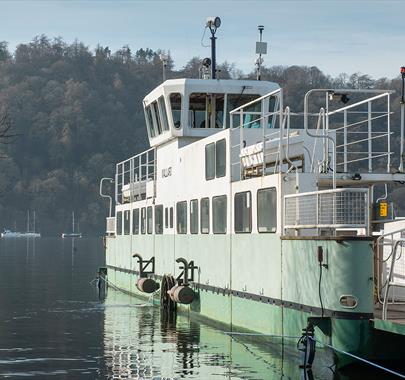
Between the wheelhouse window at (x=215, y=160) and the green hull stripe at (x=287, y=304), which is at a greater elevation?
the wheelhouse window at (x=215, y=160)

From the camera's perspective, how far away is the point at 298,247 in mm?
18391

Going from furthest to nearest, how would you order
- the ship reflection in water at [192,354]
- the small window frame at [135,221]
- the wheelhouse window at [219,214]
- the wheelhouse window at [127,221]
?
the wheelhouse window at [127,221]
the small window frame at [135,221]
the wheelhouse window at [219,214]
the ship reflection in water at [192,354]

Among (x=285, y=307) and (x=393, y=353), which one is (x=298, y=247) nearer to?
(x=285, y=307)

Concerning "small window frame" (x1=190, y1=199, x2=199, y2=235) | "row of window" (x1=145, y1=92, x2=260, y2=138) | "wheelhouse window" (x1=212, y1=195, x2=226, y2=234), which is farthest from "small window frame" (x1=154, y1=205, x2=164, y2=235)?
"wheelhouse window" (x1=212, y1=195, x2=226, y2=234)

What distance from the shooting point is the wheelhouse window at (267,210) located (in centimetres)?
1966

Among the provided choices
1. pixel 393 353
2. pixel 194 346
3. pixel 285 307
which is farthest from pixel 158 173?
pixel 393 353

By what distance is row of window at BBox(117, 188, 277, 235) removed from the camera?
20.1 metres

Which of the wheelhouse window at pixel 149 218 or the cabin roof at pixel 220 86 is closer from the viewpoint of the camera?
the cabin roof at pixel 220 86

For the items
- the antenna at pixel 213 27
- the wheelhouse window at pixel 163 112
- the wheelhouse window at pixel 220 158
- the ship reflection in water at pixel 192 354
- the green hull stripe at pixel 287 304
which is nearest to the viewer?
the green hull stripe at pixel 287 304

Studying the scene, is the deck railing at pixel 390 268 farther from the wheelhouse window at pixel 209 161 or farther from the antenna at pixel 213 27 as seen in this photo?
the antenna at pixel 213 27

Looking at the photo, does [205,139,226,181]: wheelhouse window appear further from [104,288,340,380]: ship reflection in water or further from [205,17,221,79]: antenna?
[205,17,221,79]: antenna

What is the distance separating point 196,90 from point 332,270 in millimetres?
11373

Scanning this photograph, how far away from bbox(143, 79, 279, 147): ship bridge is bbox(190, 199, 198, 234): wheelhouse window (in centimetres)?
269

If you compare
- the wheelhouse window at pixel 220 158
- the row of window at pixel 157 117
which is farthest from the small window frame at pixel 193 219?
the row of window at pixel 157 117
